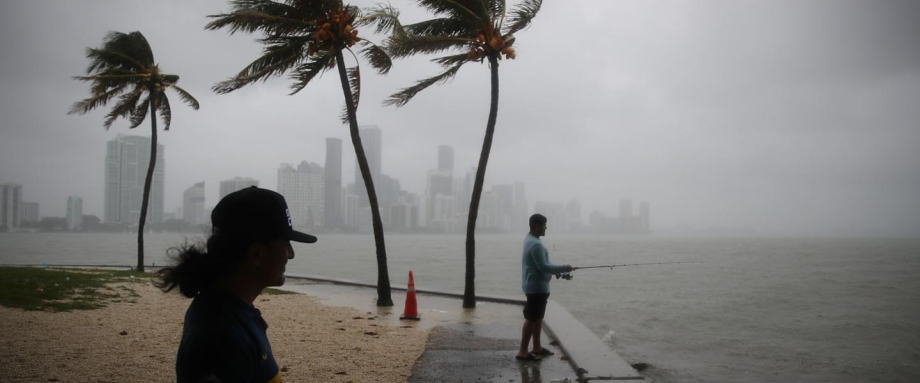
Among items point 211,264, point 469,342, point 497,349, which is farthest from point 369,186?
point 211,264

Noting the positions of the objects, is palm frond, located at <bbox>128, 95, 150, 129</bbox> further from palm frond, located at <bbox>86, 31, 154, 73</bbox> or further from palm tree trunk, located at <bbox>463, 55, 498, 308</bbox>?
palm tree trunk, located at <bbox>463, 55, 498, 308</bbox>

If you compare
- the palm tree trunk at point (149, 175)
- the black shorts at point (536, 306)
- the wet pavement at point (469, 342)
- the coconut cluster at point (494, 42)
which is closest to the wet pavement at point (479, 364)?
the wet pavement at point (469, 342)

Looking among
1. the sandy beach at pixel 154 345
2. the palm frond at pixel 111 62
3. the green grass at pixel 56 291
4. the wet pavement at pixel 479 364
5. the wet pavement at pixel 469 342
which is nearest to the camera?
the sandy beach at pixel 154 345

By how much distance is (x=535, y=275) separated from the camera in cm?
708

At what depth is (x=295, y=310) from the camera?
11.2 meters

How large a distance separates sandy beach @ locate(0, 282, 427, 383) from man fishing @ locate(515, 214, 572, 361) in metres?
1.50

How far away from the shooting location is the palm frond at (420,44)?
1212 centimetres

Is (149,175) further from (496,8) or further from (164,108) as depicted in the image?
(496,8)

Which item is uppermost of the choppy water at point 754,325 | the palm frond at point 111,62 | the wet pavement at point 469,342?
the palm frond at point 111,62

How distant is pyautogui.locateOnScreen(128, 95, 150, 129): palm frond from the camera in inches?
815

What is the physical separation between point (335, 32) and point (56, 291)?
7.44 meters

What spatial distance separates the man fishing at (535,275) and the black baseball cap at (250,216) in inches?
205

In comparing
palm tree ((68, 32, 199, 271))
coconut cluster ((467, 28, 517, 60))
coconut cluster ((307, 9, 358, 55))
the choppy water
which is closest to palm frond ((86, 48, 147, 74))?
palm tree ((68, 32, 199, 271))

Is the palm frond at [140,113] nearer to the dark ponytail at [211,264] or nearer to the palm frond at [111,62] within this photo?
the palm frond at [111,62]
